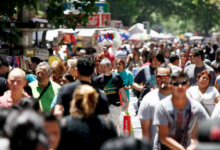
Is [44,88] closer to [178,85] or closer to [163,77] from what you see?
[163,77]

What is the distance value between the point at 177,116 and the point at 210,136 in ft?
7.52

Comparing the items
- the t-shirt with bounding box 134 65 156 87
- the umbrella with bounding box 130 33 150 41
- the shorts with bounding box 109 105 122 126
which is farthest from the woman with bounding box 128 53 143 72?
the umbrella with bounding box 130 33 150 41

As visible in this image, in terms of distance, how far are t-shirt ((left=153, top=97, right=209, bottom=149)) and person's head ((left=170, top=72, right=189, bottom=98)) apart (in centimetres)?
11

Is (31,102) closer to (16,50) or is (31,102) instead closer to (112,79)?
(112,79)

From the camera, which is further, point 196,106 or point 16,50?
point 16,50

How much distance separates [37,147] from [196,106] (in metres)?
2.52

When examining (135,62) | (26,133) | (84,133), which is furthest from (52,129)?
(135,62)

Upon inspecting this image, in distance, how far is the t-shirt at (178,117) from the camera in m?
5.22

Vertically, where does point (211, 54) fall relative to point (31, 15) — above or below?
below

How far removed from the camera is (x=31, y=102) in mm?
4535

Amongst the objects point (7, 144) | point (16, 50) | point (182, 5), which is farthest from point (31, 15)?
point (182, 5)

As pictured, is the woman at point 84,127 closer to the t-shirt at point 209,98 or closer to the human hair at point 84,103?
the human hair at point 84,103

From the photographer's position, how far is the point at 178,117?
5227 mm

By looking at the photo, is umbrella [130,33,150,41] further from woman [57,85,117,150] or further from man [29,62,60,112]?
woman [57,85,117,150]
